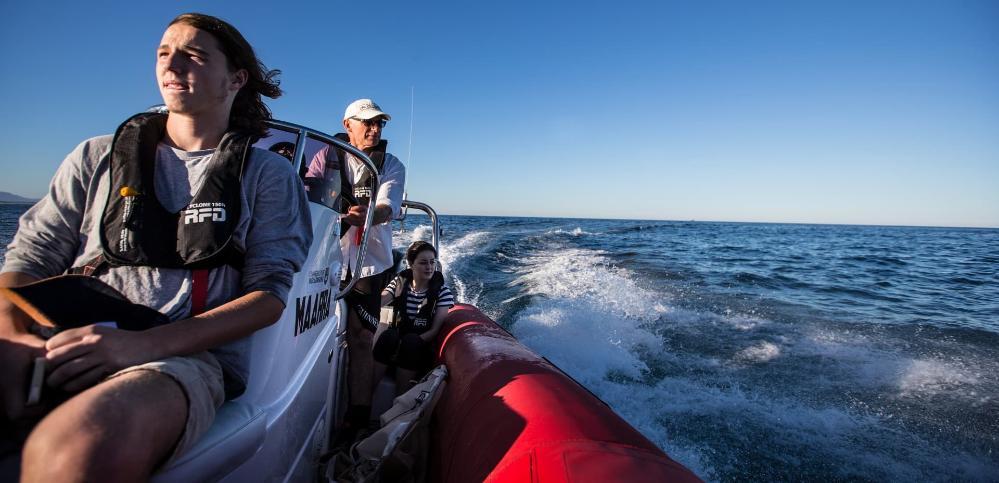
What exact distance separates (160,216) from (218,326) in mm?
315

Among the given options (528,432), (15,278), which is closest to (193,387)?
(15,278)

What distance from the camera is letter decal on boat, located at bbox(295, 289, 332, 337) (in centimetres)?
139

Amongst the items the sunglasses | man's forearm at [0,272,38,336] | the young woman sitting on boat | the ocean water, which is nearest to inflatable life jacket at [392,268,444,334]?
the young woman sitting on boat

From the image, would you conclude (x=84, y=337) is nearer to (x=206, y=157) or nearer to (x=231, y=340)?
(x=231, y=340)

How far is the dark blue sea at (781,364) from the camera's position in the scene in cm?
263

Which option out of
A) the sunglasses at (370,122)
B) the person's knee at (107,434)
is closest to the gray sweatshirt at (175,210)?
the person's knee at (107,434)

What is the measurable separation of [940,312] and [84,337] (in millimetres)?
9175

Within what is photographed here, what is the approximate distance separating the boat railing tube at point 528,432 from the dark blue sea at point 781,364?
4.90 ft

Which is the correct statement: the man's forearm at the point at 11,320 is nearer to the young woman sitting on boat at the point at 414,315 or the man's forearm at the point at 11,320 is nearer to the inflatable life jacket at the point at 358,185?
the inflatable life jacket at the point at 358,185

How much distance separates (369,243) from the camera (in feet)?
8.57

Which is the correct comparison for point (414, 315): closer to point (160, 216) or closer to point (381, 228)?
point (381, 228)

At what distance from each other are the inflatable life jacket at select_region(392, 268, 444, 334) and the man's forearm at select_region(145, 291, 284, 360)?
86.2 inches

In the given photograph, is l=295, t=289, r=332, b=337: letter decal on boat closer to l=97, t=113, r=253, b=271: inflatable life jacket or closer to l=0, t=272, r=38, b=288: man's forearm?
l=97, t=113, r=253, b=271: inflatable life jacket

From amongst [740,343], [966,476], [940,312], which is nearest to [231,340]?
[966,476]
